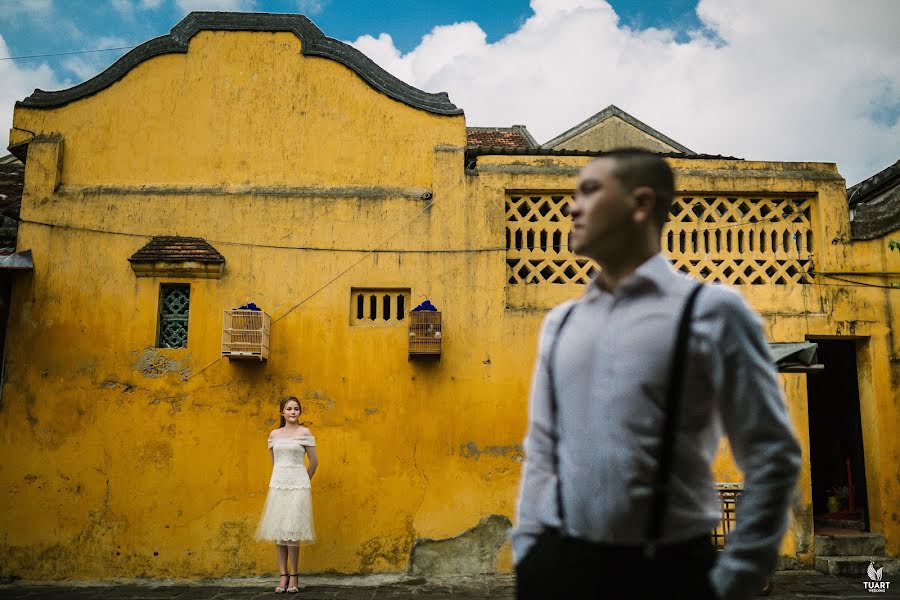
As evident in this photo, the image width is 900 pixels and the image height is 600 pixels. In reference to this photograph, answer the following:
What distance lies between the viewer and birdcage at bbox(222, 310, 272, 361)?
7957 millimetres

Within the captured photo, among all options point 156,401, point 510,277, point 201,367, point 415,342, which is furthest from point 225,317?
point 510,277

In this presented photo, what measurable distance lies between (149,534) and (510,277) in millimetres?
4982

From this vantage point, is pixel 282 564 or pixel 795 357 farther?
pixel 282 564

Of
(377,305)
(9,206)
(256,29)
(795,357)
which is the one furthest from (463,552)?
(9,206)

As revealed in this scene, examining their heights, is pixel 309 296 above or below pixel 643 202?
above

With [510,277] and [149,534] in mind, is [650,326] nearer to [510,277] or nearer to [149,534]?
[510,277]

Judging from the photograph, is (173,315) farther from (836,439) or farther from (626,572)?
(836,439)

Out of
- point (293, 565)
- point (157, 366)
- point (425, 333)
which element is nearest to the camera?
point (293, 565)

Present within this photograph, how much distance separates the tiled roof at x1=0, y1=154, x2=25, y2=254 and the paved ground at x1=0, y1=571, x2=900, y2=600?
13.1 ft

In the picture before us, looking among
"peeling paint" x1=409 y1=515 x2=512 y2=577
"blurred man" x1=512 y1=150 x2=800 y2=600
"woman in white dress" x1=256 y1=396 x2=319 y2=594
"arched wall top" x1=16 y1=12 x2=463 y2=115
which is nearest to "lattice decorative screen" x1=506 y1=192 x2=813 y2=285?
"arched wall top" x1=16 y1=12 x2=463 y2=115

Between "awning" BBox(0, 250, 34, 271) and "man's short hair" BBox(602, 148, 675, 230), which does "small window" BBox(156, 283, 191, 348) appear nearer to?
"awning" BBox(0, 250, 34, 271)

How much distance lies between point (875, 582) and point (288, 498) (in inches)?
235

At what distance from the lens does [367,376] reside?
27.1ft

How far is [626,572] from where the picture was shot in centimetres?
159
